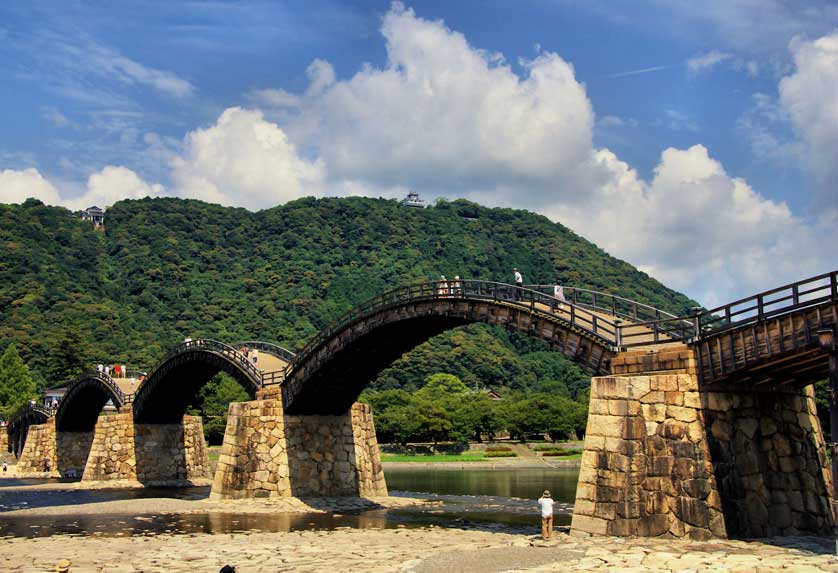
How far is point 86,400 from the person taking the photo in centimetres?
7450

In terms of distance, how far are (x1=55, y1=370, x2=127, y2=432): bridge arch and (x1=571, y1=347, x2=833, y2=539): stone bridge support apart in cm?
4781

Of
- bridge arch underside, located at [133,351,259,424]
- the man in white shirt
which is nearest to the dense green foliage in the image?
bridge arch underside, located at [133,351,259,424]

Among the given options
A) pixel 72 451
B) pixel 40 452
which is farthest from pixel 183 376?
pixel 40 452

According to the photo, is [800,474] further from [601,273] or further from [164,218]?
[164,218]

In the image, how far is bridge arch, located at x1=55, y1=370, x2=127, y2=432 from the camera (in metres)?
65.2

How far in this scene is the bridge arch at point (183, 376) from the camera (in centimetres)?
4791

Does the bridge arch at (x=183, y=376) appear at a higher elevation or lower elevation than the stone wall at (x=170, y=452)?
higher

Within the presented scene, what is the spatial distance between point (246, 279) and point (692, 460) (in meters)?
149

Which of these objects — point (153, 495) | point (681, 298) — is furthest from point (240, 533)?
point (681, 298)

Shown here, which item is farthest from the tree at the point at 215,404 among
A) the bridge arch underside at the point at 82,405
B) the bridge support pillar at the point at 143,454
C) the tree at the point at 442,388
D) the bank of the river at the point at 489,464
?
the bridge support pillar at the point at 143,454

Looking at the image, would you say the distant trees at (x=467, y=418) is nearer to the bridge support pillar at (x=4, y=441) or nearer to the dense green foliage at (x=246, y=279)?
the dense green foliage at (x=246, y=279)

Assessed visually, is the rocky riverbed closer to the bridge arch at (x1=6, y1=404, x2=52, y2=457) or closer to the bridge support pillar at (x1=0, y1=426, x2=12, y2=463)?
the bridge arch at (x1=6, y1=404, x2=52, y2=457)

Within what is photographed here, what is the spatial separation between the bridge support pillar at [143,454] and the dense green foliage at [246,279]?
3284 cm

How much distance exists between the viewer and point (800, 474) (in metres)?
23.9
